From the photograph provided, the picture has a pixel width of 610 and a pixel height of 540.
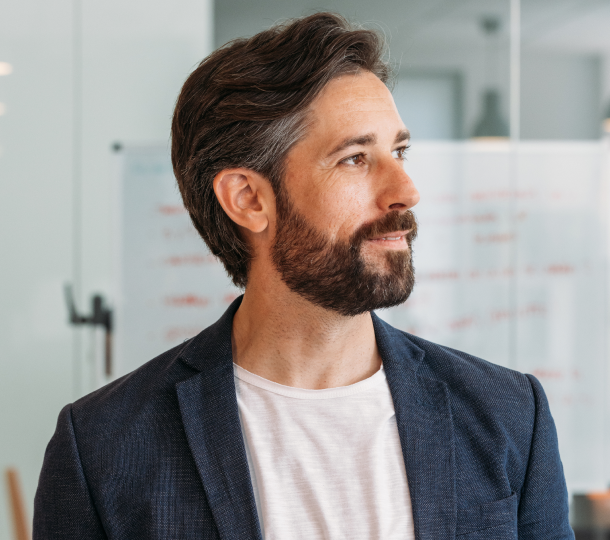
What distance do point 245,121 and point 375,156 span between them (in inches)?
10.4

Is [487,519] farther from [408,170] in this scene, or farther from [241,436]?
[408,170]

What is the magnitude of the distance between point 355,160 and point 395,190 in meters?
0.11

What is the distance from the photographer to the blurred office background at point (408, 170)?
289 cm

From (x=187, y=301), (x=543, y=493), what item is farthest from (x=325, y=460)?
(x=187, y=301)

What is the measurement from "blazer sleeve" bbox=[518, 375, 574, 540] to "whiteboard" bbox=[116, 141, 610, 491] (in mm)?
1920

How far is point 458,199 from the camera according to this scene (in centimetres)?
320

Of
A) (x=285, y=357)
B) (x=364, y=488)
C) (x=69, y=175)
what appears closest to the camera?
(x=364, y=488)

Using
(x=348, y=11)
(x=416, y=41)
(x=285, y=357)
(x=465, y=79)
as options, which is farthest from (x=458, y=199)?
(x=285, y=357)

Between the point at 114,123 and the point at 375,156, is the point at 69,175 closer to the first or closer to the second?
the point at 114,123

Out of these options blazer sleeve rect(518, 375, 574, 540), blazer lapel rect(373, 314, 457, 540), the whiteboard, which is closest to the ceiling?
the whiteboard

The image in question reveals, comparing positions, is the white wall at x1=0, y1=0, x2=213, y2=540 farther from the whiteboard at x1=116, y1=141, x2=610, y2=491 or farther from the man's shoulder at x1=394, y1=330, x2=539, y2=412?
the man's shoulder at x1=394, y1=330, x2=539, y2=412

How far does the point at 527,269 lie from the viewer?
10.6 ft

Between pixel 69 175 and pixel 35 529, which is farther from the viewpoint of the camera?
pixel 69 175

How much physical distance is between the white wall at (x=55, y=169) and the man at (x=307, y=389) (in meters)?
1.88
